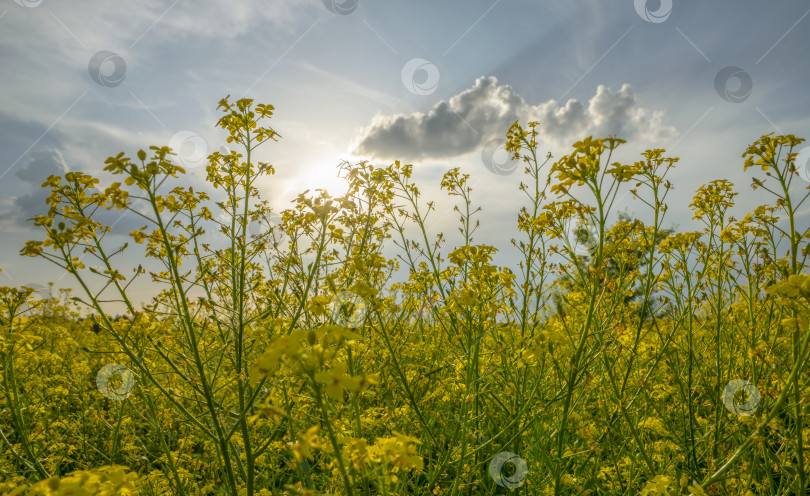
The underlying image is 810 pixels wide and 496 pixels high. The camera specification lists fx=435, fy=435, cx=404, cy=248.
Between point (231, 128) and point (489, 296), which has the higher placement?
point (231, 128)

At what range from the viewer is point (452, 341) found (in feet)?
11.2

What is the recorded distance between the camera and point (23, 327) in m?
2.87

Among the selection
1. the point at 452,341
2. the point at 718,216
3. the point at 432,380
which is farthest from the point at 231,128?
the point at 718,216

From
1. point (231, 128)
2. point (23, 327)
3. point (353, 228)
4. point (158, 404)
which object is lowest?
point (158, 404)

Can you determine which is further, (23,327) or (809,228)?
(23,327)

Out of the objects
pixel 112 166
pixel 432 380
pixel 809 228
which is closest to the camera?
pixel 112 166

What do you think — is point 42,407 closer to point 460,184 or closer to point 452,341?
point 452,341

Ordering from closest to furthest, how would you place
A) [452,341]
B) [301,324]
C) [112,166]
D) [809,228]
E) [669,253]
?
[112,166], [809,228], [301,324], [452,341], [669,253]

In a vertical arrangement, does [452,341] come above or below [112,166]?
below

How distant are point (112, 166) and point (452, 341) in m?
2.50

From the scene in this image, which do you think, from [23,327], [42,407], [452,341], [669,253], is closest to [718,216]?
[669,253]

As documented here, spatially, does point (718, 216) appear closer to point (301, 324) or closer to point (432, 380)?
point (432, 380)

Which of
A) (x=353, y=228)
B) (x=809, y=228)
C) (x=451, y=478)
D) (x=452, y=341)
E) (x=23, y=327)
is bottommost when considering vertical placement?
(x=451, y=478)

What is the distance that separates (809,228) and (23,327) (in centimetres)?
472
